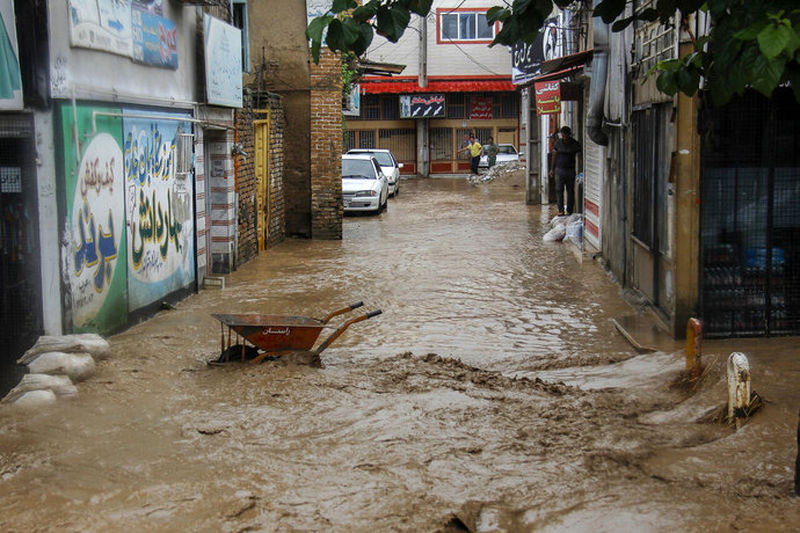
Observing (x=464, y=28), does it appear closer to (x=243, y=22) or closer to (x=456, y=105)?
(x=456, y=105)

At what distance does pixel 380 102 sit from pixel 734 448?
1515 inches

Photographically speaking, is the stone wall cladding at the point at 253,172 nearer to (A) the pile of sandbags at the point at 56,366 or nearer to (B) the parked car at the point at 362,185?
(B) the parked car at the point at 362,185

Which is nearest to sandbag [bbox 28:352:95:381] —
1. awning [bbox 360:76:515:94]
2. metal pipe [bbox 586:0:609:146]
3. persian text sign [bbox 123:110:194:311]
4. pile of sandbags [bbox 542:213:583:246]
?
persian text sign [bbox 123:110:194:311]

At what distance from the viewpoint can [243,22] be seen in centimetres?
1772

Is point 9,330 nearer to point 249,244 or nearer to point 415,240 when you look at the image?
point 249,244

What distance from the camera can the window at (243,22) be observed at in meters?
17.7

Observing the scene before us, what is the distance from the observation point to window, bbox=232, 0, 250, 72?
1767 cm

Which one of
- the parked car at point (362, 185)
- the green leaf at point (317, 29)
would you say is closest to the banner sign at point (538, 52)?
the parked car at point (362, 185)

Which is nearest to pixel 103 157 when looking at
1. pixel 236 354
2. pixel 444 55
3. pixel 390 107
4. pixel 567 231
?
pixel 236 354

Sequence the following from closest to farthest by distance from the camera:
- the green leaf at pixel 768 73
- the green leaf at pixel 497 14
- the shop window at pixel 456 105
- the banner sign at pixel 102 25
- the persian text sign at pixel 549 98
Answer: the green leaf at pixel 768 73
the green leaf at pixel 497 14
the banner sign at pixel 102 25
the persian text sign at pixel 549 98
the shop window at pixel 456 105

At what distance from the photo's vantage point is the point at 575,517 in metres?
5.59

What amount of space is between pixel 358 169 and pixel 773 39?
22853 mm

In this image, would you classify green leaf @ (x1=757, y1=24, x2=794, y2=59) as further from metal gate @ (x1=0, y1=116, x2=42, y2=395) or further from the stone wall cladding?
the stone wall cladding

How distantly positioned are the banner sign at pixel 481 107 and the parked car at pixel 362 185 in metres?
16.5
